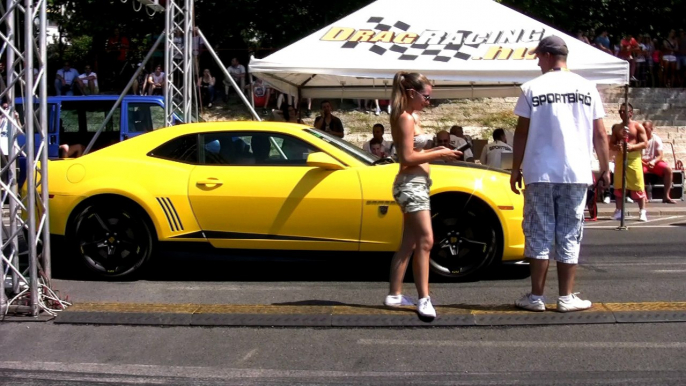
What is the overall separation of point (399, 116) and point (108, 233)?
3.28m

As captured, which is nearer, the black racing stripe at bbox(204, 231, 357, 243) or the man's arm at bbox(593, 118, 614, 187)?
the man's arm at bbox(593, 118, 614, 187)

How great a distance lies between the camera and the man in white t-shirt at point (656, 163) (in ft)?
52.5

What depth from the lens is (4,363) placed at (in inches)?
208

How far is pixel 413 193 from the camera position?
229 inches

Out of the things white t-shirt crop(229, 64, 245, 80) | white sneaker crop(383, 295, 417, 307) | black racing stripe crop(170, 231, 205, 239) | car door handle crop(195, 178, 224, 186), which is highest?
white t-shirt crop(229, 64, 245, 80)

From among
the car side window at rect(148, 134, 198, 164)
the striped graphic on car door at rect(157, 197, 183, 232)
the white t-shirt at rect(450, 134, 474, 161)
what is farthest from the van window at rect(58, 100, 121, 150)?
the striped graphic on car door at rect(157, 197, 183, 232)

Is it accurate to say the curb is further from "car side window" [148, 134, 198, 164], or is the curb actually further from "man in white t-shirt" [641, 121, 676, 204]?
"man in white t-shirt" [641, 121, 676, 204]

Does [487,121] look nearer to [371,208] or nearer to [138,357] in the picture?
[371,208]

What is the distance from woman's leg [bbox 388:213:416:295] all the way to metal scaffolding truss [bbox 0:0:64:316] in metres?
2.46

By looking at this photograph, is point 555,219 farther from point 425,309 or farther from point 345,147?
point 345,147

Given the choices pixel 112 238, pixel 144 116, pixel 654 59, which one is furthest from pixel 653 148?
pixel 112 238

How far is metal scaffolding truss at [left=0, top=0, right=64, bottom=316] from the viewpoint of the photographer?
234 inches

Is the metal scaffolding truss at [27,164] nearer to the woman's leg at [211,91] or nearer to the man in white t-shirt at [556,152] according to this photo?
the man in white t-shirt at [556,152]

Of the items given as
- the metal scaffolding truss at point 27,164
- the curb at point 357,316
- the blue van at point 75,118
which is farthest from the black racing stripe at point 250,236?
the blue van at point 75,118
